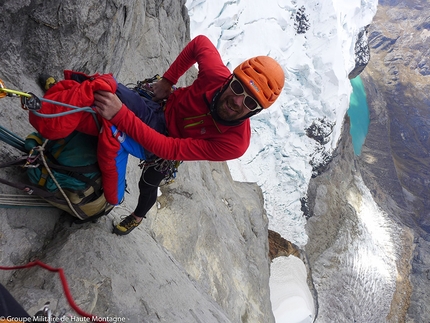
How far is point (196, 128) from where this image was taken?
2.32 m

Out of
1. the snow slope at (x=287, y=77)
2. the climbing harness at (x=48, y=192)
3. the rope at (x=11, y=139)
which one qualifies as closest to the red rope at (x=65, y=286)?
the climbing harness at (x=48, y=192)

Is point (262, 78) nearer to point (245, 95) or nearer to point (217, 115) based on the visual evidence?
point (245, 95)

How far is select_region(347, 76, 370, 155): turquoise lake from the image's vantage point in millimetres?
37109

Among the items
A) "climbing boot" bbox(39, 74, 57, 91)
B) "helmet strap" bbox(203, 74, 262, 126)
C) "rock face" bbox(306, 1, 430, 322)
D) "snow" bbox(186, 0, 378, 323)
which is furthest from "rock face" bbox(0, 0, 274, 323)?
"rock face" bbox(306, 1, 430, 322)

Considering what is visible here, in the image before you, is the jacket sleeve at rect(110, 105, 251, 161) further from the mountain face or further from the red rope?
the mountain face

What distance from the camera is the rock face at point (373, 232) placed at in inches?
697

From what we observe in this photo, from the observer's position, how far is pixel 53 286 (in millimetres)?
2188

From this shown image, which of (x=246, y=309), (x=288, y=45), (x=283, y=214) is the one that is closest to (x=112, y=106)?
(x=246, y=309)

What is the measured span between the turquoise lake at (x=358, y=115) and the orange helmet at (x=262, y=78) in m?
36.4

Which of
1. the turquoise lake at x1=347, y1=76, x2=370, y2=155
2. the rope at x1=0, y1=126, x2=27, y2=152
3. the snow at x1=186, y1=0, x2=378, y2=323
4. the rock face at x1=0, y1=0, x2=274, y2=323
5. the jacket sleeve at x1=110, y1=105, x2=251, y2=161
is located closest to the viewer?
the jacket sleeve at x1=110, y1=105, x2=251, y2=161

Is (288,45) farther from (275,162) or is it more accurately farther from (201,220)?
(201,220)

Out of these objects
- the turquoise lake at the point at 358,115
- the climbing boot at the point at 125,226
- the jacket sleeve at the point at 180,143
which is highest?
the jacket sleeve at the point at 180,143

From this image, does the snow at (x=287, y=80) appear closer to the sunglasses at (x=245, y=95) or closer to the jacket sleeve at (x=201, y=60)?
→ the jacket sleeve at (x=201, y=60)

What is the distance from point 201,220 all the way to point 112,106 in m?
4.62
